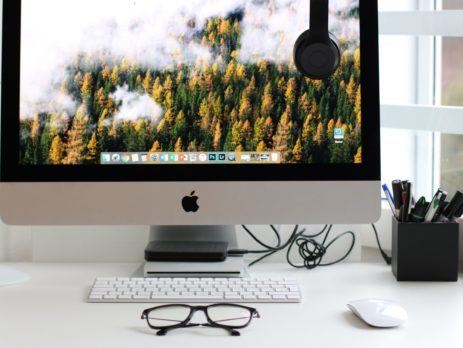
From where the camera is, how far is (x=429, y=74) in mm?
1782

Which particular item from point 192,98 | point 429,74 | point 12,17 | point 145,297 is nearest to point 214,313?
point 145,297

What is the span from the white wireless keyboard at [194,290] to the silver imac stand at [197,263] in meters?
0.05

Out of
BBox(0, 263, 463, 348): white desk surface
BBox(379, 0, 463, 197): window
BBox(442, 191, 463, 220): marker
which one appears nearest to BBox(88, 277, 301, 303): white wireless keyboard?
BBox(0, 263, 463, 348): white desk surface

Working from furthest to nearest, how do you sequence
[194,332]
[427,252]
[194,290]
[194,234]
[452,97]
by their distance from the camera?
1. [452,97]
2. [194,234]
3. [427,252]
4. [194,290]
5. [194,332]

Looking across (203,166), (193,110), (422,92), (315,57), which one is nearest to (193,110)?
(193,110)

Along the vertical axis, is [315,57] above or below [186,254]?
above

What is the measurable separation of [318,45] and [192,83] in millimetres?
233

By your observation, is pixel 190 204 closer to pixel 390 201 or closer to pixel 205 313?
pixel 205 313

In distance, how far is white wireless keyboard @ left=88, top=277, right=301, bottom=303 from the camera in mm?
1212

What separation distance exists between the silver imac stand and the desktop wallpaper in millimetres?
212

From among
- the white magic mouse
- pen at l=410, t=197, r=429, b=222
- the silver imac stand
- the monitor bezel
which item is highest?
the monitor bezel

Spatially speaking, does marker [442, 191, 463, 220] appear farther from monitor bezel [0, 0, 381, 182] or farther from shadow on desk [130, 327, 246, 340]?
shadow on desk [130, 327, 246, 340]

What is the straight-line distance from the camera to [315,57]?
4.09 ft

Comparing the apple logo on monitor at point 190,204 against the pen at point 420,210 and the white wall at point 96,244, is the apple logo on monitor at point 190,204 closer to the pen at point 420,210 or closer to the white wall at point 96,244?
the white wall at point 96,244
